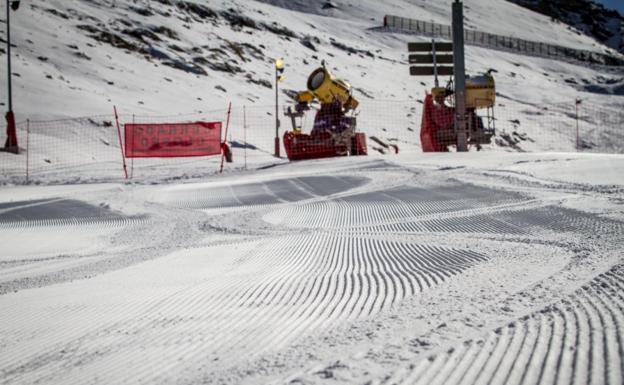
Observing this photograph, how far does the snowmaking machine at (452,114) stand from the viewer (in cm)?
1448

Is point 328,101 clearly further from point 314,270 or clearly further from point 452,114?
point 314,270

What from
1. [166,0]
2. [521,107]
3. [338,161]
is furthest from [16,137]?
[521,107]

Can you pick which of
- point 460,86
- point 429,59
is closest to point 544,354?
point 460,86

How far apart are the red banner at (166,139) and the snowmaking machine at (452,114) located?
631cm

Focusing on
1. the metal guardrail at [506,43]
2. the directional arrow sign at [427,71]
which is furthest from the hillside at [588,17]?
the directional arrow sign at [427,71]

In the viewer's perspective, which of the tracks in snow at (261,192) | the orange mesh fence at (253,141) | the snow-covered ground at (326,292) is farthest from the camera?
the orange mesh fence at (253,141)

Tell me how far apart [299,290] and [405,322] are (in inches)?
31.5

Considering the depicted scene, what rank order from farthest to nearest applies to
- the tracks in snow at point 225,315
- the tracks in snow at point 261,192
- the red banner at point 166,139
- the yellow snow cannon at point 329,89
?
the yellow snow cannon at point 329,89 < the red banner at point 166,139 < the tracks in snow at point 261,192 < the tracks in snow at point 225,315

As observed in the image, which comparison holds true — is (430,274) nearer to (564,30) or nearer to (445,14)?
(445,14)

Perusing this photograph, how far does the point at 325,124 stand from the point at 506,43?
46.4 meters

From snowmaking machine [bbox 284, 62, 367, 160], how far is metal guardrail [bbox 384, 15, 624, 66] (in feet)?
125

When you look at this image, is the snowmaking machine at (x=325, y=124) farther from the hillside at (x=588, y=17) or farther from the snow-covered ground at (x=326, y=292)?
the hillside at (x=588, y=17)

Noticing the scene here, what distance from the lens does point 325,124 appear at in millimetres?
14359

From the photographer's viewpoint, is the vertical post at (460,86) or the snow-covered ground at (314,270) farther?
the vertical post at (460,86)
